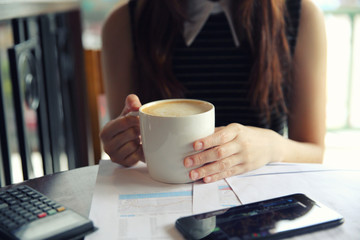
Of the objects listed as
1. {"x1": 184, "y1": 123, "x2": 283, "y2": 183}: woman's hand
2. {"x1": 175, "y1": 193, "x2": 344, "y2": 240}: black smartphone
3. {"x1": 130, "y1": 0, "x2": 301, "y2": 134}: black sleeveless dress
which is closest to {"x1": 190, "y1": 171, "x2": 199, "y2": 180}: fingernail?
{"x1": 184, "y1": 123, "x2": 283, "y2": 183}: woman's hand

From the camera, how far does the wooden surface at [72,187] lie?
59cm

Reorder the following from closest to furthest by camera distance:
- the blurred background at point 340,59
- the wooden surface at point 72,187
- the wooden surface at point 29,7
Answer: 1. the wooden surface at point 72,187
2. the wooden surface at point 29,7
3. the blurred background at point 340,59

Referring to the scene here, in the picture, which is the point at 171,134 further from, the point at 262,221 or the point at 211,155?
the point at 262,221

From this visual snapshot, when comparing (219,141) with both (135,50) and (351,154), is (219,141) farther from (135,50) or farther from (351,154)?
(351,154)

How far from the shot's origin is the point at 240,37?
1.12 m

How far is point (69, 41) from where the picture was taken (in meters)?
1.75

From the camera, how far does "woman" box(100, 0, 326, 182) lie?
1.07m

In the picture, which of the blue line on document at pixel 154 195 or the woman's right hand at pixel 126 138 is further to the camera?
the woman's right hand at pixel 126 138

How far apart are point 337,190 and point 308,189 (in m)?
0.04

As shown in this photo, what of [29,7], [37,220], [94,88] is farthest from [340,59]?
[37,220]

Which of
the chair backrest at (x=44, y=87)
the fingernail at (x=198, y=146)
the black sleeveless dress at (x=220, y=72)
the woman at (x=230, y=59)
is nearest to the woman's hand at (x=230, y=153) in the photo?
the fingernail at (x=198, y=146)

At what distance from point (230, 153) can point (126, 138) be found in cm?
20

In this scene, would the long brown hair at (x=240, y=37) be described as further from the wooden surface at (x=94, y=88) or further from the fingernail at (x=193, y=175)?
the fingernail at (x=193, y=175)

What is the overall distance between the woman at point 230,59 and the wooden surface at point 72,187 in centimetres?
45
